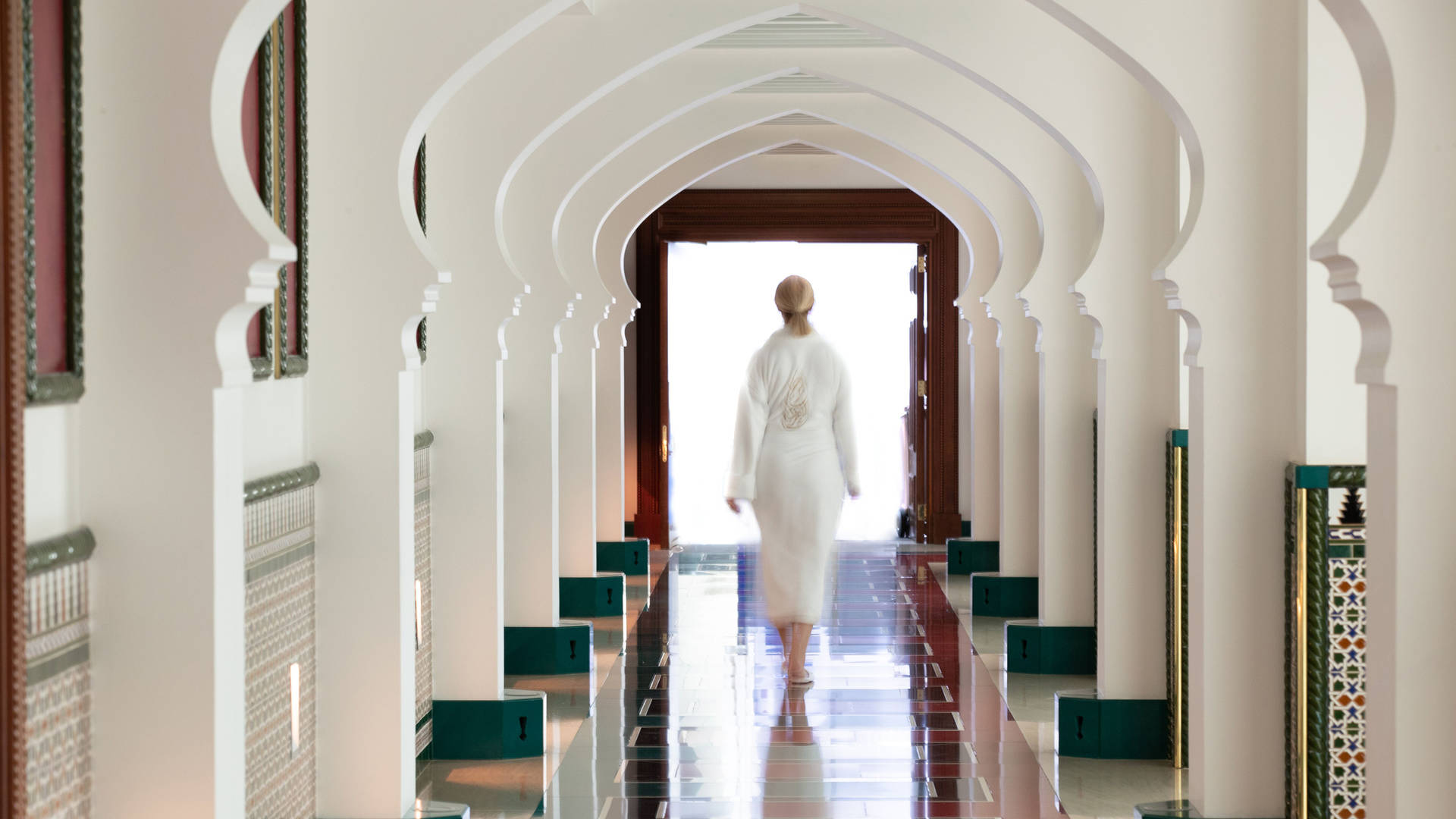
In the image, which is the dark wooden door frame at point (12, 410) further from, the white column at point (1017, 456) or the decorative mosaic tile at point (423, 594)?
the white column at point (1017, 456)

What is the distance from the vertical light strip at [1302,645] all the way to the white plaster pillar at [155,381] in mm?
2983

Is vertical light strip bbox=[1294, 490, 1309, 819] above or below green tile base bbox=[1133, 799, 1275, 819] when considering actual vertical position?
above

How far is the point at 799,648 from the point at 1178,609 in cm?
231

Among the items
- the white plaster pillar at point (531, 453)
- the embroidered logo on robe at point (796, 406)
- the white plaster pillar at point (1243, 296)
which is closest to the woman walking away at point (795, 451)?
the embroidered logo on robe at point (796, 406)

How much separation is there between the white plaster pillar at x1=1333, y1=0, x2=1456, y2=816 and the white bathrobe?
178 inches

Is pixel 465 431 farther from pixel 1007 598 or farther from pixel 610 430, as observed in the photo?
pixel 610 430

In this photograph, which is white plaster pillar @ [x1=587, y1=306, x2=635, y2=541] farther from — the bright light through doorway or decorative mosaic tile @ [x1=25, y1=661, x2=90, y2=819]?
decorative mosaic tile @ [x1=25, y1=661, x2=90, y2=819]

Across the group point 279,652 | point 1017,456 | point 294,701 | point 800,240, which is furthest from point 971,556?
point 279,652

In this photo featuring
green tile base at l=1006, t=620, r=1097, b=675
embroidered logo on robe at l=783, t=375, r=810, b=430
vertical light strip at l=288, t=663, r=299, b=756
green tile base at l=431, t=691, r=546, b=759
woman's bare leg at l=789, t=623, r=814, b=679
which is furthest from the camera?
green tile base at l=1006, t=620, r=1097, b=675

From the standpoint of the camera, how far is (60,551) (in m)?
2.73

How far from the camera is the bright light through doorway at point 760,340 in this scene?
1670 centimetres

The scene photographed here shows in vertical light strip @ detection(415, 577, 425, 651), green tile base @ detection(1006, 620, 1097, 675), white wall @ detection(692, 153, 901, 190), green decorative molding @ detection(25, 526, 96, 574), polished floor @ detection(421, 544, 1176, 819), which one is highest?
white wall @ detection(692, 153, 901, 190)

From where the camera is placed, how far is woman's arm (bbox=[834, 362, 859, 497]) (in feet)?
24.2

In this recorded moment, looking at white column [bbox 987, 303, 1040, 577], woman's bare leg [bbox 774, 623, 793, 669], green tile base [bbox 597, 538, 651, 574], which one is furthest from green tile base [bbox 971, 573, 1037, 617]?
green tile base [bbox 597, 538, 651, 574]
